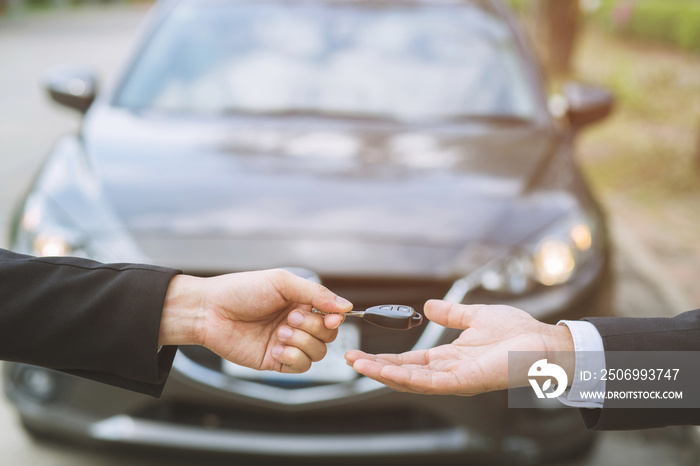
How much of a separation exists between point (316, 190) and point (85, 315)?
4.10 ft

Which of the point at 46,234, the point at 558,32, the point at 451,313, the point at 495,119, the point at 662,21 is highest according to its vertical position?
the point at 451,313

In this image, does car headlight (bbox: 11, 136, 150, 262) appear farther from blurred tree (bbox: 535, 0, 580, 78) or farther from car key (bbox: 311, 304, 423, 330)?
blurred tree (bbox: 535, 0, 580, 78)

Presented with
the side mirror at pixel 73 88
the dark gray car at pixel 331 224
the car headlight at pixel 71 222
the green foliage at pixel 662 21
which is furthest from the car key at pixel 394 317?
the green foliage at pixel 662 21

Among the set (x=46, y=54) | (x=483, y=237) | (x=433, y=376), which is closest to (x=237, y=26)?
(x=483, y=237)

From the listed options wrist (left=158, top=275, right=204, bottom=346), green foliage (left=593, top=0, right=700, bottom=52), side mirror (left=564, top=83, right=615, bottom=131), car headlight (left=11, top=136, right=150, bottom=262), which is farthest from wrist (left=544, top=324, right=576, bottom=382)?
green foliage (left=593, top=0, right=700, bottom=52)

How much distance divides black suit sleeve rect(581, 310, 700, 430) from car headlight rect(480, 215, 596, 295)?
868mm

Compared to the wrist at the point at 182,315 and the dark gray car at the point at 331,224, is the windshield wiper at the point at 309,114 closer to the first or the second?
the dark gray car at the point at 331,224

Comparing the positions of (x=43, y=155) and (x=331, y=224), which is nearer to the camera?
(x=331, y=224)

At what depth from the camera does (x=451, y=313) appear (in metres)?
1.57

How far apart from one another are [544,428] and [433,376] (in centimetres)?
116

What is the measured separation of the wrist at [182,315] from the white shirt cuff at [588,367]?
736 mm

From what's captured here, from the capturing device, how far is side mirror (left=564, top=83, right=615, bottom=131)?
140 inches

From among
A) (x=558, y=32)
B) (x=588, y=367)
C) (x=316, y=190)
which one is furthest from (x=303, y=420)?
(x=558, y=32)

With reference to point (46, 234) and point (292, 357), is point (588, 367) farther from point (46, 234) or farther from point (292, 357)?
point (46, 234)
